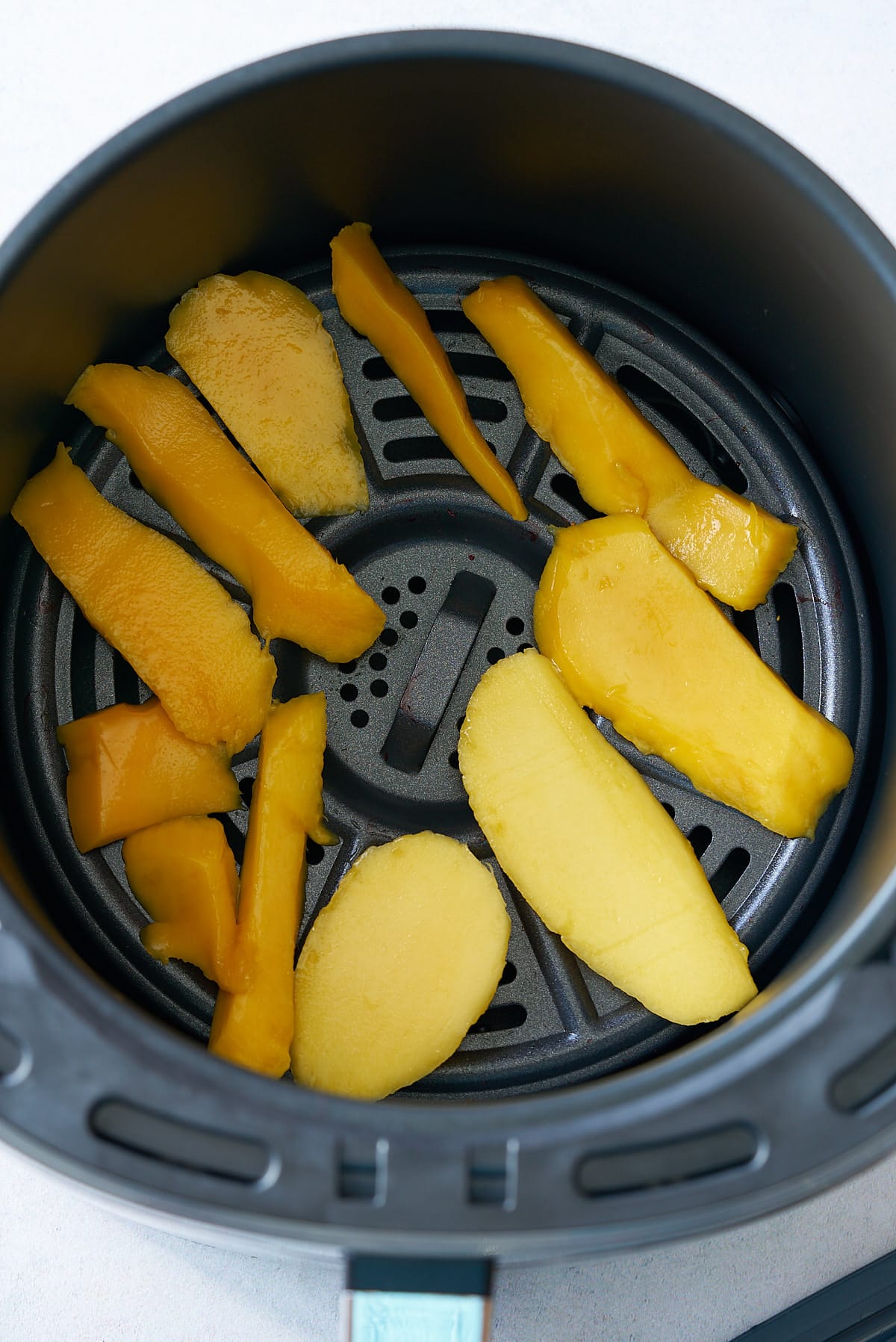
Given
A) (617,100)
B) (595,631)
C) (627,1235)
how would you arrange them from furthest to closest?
(595,631)
(617,100)
(627,1235)

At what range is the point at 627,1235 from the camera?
45cm

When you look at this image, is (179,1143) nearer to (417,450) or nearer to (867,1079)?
(867,1079)

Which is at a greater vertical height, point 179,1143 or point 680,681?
point 680,681

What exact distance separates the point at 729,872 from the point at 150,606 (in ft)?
1.34

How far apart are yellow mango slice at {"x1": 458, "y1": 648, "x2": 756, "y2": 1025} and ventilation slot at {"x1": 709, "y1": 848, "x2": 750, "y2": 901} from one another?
30 millimetres

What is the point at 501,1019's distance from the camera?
688mm

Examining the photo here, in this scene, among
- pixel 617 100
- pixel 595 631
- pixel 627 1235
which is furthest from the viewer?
pixel 595 631

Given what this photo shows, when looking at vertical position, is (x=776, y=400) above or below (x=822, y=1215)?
above

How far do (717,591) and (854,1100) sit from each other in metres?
0.34

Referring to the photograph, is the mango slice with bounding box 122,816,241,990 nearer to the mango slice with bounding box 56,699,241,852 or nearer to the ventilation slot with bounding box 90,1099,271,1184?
the mango slice with bounding box 56,699,241,852

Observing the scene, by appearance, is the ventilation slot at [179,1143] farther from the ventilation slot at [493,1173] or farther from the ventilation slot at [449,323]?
the ventilation slot at [449,323]

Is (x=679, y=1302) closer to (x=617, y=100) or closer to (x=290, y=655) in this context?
(x=290, y=655)

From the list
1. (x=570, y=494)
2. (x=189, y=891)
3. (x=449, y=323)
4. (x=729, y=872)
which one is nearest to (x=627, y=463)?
(x=570, y=494)

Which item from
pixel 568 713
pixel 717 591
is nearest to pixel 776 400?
pixel 717 591
